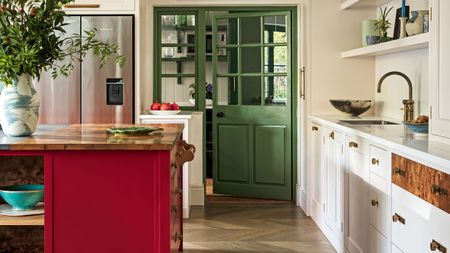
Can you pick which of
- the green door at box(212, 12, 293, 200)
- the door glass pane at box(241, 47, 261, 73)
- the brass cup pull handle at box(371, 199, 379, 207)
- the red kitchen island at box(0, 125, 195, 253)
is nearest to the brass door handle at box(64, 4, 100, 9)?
the green door at box(212, 12, 293, 200)

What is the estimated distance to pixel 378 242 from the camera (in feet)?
11.0

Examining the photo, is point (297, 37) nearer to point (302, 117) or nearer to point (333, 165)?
point (302, 117)

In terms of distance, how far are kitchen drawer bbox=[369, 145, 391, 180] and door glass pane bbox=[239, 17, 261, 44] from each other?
2.98m

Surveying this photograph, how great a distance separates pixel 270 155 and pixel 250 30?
128 centimetres

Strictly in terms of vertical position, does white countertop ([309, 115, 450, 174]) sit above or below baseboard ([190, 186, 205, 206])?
above

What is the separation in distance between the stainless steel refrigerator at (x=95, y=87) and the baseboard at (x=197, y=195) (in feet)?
3.36

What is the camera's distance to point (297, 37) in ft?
20.1

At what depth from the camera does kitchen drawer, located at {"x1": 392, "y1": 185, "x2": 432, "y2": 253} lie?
2.59 m

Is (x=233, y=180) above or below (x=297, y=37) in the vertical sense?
below

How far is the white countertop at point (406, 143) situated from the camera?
244 centimetres

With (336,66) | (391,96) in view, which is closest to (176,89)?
(336,66)

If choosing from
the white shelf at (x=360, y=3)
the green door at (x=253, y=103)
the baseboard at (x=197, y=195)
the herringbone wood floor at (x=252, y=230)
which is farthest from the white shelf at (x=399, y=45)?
the baseboard at (x=197, y=195)

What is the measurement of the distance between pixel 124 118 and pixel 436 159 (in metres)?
3.58

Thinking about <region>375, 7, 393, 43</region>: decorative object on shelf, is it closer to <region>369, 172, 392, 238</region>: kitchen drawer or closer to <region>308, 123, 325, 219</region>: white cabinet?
<region>308, 123, 325, 219</region>: white cabinet
